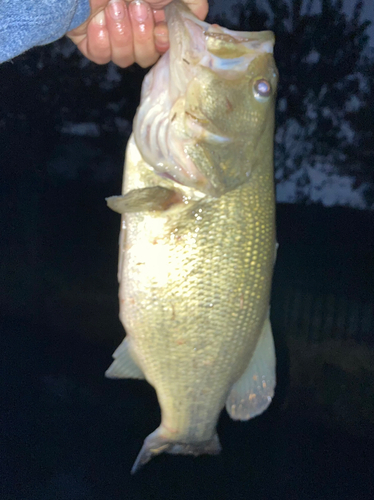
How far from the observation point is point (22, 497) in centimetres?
548

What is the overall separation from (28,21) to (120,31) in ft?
1.62

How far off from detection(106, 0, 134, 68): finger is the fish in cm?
37

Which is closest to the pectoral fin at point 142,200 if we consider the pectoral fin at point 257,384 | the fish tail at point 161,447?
the pectoral fin at point 257,384

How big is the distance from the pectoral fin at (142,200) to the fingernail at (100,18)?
817 mm

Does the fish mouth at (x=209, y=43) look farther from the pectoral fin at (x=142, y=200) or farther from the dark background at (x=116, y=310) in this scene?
the dark background at (x=116, y=310)

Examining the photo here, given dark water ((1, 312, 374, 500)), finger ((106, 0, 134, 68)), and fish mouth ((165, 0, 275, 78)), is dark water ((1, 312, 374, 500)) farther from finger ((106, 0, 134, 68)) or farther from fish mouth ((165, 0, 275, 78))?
fish mouth ((165, 0, 275, 78))

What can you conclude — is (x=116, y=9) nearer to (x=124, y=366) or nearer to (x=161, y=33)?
(x=161, y=33)

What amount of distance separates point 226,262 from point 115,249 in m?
4.75

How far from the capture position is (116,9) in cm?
135

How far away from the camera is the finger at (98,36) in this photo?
1.45m

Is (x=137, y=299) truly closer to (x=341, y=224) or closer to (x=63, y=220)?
(x=63, y=220)

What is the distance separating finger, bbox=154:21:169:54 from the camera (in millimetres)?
1423

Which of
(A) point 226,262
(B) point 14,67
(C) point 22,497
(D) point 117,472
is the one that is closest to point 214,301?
(A) point 226,262

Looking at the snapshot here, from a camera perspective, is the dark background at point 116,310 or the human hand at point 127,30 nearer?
the human hand at point 127,30
